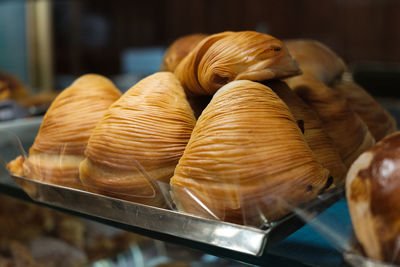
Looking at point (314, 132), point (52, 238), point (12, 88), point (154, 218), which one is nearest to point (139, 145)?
point (154, 218)

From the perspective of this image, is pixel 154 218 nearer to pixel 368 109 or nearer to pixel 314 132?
pixel 314 132

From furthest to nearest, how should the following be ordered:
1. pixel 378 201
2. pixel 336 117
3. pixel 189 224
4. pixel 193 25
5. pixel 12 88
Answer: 1. pixel 193 25
2. pixel 12 88
3. pixel 336 117
4. pixel 189 224
5. pixel 378 201

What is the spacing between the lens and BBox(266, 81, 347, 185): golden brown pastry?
526 mm

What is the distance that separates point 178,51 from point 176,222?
0.95ft

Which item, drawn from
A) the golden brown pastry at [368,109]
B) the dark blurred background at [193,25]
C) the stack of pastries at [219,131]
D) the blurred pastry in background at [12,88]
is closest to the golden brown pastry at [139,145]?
the stack of pastries at [219,131]

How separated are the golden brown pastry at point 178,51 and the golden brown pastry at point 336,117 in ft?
0.49

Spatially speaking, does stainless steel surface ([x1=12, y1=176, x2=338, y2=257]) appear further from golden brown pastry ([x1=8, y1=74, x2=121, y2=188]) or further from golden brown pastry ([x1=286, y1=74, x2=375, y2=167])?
golden brown pastry ([x1=286, y1=74, x2=375, y2=167])

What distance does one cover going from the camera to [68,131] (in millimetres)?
600

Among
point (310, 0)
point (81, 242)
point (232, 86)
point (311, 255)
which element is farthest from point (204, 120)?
point (310, 0)

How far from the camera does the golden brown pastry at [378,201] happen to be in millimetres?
353

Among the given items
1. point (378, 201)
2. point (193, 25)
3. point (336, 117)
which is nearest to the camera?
point (378, 201)

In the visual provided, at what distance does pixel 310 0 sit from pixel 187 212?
3.12 metres

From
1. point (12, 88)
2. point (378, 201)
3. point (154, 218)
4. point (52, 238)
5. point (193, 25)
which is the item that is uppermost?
point (378, 201)

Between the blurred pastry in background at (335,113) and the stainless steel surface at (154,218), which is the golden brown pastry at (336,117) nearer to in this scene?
the blurred pastry in background at (335,113)
